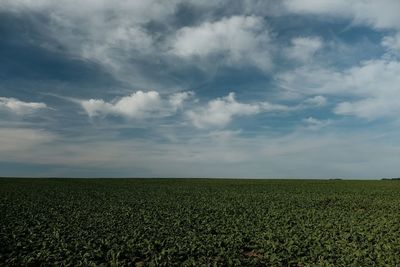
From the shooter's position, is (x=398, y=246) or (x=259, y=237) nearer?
(x=398, y=246)

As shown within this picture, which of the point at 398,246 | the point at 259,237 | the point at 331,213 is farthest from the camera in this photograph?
the point at 331,213

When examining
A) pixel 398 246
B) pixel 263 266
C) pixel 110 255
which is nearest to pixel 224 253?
pixel 263 266

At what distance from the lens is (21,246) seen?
19719 millimetres

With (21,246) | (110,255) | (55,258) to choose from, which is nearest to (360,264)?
(110,255)

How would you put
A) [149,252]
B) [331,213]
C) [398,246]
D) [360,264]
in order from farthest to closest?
[331,213] → [398,246] → [149,252] → [360,264]

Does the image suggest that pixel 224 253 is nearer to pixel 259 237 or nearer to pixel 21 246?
pixel 259 237

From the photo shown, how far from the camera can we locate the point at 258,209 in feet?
116

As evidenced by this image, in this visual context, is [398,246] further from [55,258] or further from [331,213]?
[55,258]

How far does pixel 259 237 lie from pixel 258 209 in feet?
43.3

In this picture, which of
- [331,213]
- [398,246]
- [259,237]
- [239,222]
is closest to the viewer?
[398,246]

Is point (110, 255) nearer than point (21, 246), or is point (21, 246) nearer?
point (110, 255)

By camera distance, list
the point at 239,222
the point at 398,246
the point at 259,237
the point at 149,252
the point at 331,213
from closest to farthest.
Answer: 1. the point at 149,252
2. the point at 398,246
3. the point at 259,237
4. the point at 239,222
5. the point at 331,213

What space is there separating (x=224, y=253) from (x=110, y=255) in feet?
16.4

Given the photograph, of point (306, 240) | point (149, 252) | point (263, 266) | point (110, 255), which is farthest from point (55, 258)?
point (306, 240)
